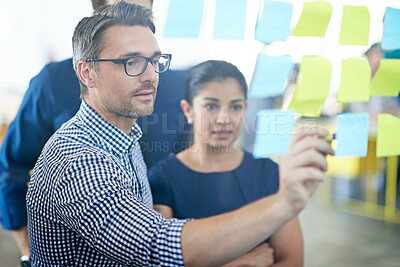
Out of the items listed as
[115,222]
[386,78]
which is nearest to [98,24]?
[115,222]

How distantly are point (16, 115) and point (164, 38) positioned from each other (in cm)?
39

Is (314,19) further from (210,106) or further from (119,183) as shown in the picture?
(119,183)

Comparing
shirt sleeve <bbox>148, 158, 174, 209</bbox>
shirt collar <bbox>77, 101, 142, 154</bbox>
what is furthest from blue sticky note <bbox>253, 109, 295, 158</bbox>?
shirt collar <bbox>77, 101, 142, 154</bbox>

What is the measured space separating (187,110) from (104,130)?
252 millimetres

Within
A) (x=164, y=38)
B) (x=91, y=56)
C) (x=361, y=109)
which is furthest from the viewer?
(x=361, y=109)

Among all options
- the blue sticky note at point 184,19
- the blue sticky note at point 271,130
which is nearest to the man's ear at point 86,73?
the blue sticky note at point 184,19

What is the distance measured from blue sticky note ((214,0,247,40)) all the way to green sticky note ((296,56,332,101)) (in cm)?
20

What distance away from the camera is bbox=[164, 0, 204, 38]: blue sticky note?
123cm

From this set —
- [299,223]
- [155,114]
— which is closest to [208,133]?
[155,114]

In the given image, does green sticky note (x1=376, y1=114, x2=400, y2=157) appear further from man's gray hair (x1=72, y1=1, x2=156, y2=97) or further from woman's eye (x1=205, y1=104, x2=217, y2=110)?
man's gray hair (x1=72, y1=1, x2=156, y2=97)

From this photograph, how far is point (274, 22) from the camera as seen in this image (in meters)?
1.33

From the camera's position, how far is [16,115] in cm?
121

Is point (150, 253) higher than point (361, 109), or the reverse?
point (361, 109)

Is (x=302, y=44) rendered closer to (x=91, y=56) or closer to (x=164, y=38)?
(x=164, y=38)
